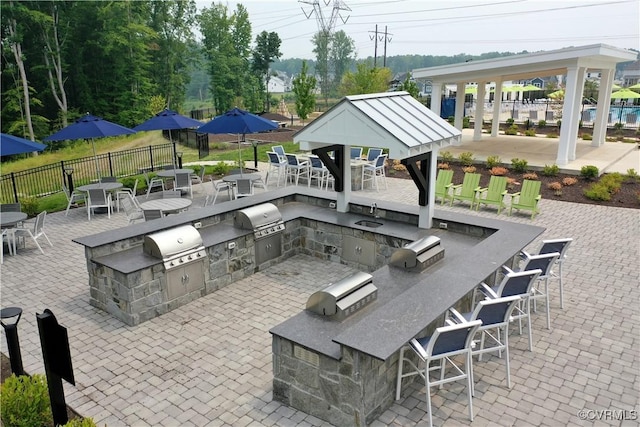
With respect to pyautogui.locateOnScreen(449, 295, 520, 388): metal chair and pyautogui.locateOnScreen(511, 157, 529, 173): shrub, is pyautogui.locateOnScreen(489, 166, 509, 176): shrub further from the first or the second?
pyautogui.locateOnScreen(449, 295, 520, 388): metal chair

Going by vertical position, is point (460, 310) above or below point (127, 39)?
below

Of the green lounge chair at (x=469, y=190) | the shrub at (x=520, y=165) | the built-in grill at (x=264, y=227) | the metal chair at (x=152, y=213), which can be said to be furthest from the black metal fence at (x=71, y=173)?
the shrub at (x=520, y=165)

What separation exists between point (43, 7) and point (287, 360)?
3176cm

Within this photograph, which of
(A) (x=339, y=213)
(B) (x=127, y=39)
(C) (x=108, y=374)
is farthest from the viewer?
(B) (x=127, y=39)

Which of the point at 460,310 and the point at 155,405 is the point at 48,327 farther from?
the point at 460,310

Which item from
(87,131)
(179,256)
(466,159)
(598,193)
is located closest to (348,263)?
(179,256)

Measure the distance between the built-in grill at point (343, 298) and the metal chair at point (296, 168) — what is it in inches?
388

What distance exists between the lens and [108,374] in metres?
5.54

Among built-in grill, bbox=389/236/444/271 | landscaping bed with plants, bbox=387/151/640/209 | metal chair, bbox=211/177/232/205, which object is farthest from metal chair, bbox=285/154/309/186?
built-in grill, bbox=389/236/444/271

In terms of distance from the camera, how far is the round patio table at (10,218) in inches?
369

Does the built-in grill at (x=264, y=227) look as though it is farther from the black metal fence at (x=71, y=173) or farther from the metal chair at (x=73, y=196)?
the black metal fence at (x=71, y=173)

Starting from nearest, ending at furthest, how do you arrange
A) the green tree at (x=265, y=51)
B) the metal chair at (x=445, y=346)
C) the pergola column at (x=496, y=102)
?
the metal chair at (x=445, y=346) < the pergola column at (x=496, y=102) < the green tree at (x=265, y=51)

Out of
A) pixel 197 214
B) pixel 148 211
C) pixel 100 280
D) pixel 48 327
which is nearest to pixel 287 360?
pixel 48 327
